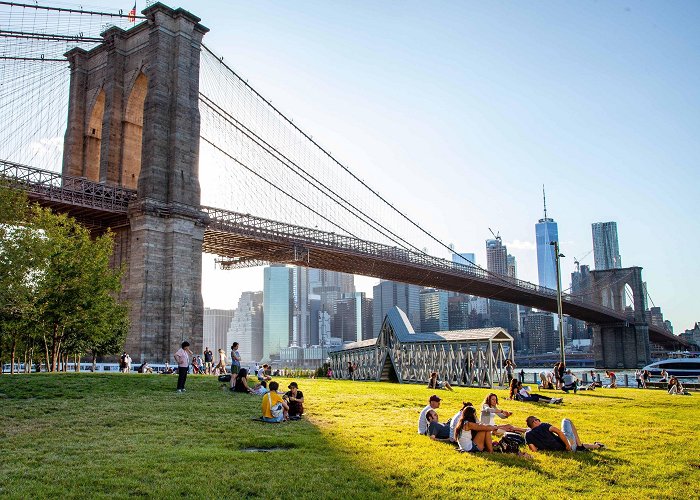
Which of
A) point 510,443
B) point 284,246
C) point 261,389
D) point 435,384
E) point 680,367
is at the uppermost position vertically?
point 284,246

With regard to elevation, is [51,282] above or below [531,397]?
above

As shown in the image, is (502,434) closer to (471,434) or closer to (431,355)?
(471,434)

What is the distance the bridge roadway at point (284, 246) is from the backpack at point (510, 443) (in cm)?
2327

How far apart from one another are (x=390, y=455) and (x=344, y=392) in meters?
11.2


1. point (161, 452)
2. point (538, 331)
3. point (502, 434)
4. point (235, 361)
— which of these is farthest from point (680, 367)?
point (538, 331)

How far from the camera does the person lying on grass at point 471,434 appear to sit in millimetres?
9992

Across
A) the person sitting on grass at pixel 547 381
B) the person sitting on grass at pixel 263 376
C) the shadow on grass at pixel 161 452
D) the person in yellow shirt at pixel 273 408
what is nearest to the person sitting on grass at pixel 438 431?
the shadow on grass at pixel 161 452

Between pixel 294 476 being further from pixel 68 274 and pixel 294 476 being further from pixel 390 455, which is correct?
pixel 68 274

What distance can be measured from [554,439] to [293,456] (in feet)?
14.0

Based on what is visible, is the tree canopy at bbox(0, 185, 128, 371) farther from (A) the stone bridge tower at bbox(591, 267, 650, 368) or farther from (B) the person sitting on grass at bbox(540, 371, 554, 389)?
(A) the stone bridge tower at bbox(591, 267, 650, 368)

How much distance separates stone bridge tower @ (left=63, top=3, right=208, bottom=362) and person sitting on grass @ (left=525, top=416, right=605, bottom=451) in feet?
90.2

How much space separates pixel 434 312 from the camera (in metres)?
186

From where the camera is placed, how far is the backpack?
10.1 meters

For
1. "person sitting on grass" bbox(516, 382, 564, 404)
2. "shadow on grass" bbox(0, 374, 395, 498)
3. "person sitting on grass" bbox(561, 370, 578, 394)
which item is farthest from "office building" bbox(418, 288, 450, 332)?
"shadow on grass" bbox(0, 374, 395, 498)
